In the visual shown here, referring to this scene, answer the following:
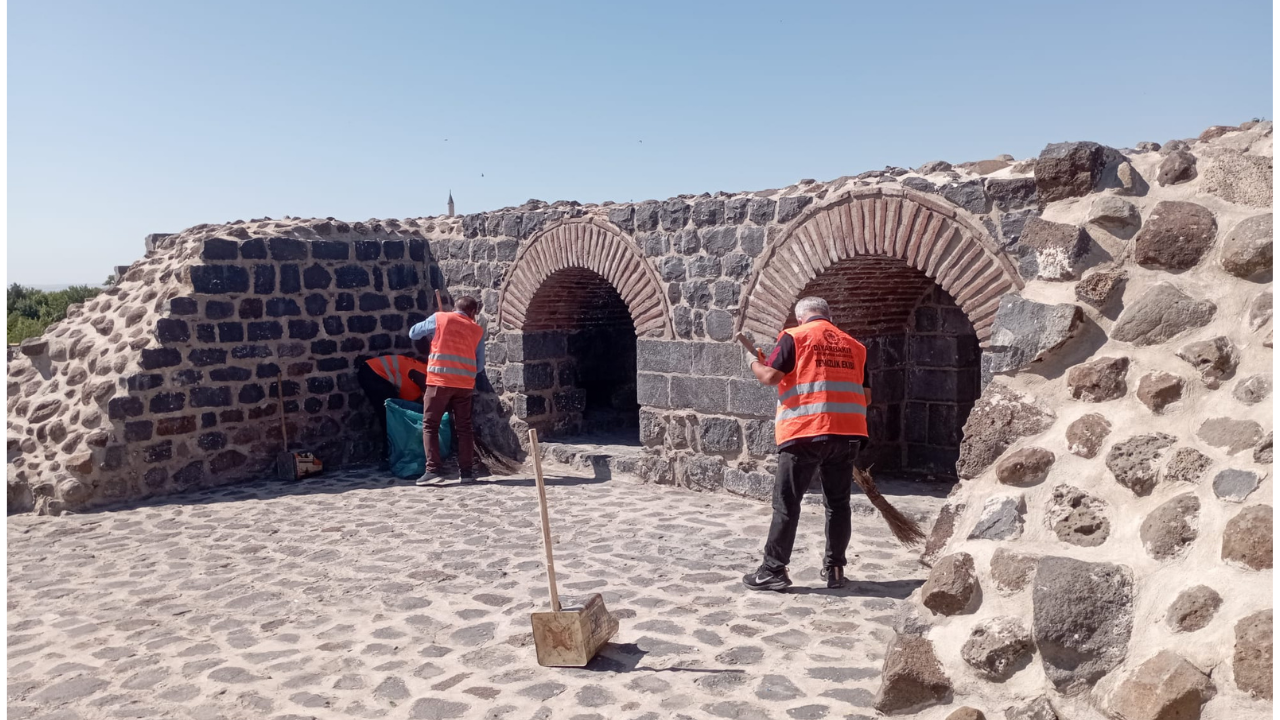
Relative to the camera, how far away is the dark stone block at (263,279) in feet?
28.4

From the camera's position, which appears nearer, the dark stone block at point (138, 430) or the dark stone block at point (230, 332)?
the dark stone block at point (138, 430)

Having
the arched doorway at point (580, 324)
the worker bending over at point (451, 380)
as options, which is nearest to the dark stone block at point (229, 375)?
the worker bending over at point (451, 380)

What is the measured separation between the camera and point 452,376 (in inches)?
318

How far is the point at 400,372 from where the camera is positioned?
9117 millimetres

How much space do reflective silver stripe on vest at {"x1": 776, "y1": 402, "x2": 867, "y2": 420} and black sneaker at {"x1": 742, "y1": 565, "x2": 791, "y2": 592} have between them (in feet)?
2.58

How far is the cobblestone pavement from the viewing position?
3.85 m

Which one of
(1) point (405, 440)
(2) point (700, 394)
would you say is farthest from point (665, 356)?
(1) point (405, 440)

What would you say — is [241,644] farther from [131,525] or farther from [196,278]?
[196,278]

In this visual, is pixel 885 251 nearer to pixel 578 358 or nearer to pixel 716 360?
pixel 716 360

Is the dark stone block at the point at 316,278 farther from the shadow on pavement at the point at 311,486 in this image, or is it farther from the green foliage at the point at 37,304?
the green foliage at the point at 37,304

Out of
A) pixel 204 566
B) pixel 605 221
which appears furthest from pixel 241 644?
pixel 605 221

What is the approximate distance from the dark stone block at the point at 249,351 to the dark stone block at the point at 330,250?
0.95m

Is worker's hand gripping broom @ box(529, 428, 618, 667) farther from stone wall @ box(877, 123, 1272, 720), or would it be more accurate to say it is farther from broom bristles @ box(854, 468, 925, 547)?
broom bristles @ box(854, 468, 925, 547)

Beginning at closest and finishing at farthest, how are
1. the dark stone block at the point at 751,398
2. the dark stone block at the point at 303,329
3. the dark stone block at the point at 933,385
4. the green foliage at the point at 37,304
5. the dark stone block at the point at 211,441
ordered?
the dark stone block at the point at 751,398 < the dark stone block at the point at 933,385 < the dark stone block at the point at 211,441 < the dark stone block at the point at 303,329 < the green foliage at the point at 37,304
